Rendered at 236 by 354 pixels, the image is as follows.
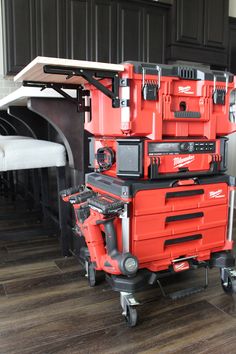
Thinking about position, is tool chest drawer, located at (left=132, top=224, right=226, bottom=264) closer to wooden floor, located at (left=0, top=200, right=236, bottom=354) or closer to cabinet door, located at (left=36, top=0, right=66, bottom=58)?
wooden floor, located at (left=0, top=200, right=236, bottom=354)

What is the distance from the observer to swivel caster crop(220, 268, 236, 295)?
1.35m

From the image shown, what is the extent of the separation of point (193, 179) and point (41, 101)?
802 millimetres

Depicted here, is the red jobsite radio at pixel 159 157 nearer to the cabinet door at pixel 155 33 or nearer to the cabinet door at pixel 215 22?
the cabinet door at pixel 155 33

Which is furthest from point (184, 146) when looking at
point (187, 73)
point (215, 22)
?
point (215, 22)

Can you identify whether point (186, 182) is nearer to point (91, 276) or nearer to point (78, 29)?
point (91, 276)

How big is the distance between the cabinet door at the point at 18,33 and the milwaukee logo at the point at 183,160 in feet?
6.78

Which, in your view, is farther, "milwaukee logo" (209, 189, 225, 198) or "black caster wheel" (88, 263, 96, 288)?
"black caster wheel" (88, 263, 96, 288)

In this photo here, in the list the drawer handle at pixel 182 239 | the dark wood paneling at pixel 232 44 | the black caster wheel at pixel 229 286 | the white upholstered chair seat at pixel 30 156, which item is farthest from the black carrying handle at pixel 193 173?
the dark wood paneling at pixel 232 44

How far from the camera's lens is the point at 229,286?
53.9 inches

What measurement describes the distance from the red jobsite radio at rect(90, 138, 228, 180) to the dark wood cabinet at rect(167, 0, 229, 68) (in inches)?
89.8

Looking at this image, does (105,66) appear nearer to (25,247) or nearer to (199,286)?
(199,286)

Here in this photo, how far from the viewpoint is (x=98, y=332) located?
1.13m

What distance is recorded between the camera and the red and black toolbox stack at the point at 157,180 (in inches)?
44.8

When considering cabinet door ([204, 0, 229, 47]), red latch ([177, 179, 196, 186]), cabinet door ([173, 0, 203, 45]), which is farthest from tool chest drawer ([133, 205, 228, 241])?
cabinet door ([204, 0, 229, 47])
